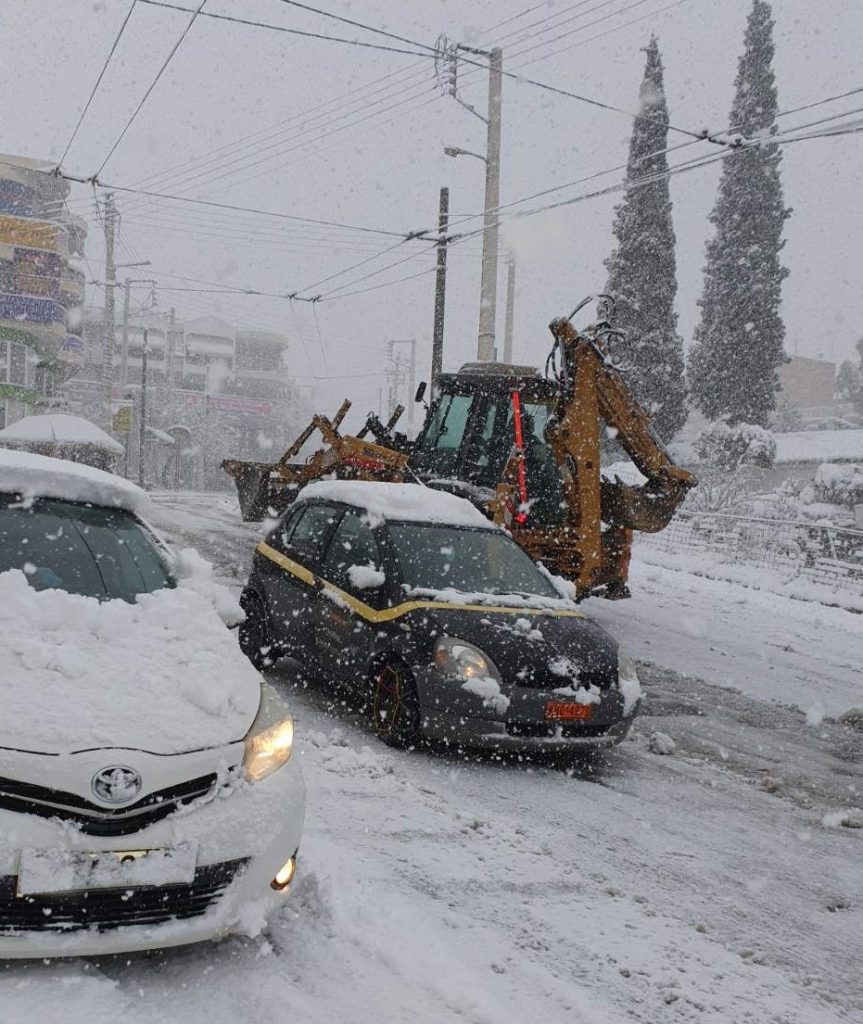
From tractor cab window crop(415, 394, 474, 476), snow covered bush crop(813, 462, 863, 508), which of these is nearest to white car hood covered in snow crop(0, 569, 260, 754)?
tractor cab window crop(415, 394, 474, 476)

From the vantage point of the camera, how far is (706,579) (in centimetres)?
1894

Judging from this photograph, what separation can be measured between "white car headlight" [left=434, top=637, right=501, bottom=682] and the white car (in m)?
2.11

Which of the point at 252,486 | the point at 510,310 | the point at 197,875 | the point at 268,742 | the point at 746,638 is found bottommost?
the point at 746,638

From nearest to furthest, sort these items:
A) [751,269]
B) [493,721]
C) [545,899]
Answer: [545,899], [493,721], [751,269]

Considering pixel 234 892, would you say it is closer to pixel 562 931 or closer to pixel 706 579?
pixel 562 931

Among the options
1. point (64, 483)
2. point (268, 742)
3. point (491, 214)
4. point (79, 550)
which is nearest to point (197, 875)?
point (268, 742)

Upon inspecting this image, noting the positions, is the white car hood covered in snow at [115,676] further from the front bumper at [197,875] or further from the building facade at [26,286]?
the building facade at [26,286]

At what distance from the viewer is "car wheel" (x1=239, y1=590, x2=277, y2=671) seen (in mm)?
8172

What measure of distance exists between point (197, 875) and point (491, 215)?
2078cm

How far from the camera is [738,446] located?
32938 millimetres

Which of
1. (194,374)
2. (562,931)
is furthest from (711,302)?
(194,374)

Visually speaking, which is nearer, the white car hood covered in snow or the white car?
Result: the white car

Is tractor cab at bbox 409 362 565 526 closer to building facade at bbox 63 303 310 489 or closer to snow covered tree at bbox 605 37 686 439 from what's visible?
snow covered tree at bbox 605 37 686 439

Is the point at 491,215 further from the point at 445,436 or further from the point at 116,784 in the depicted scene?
the point at 116,784
